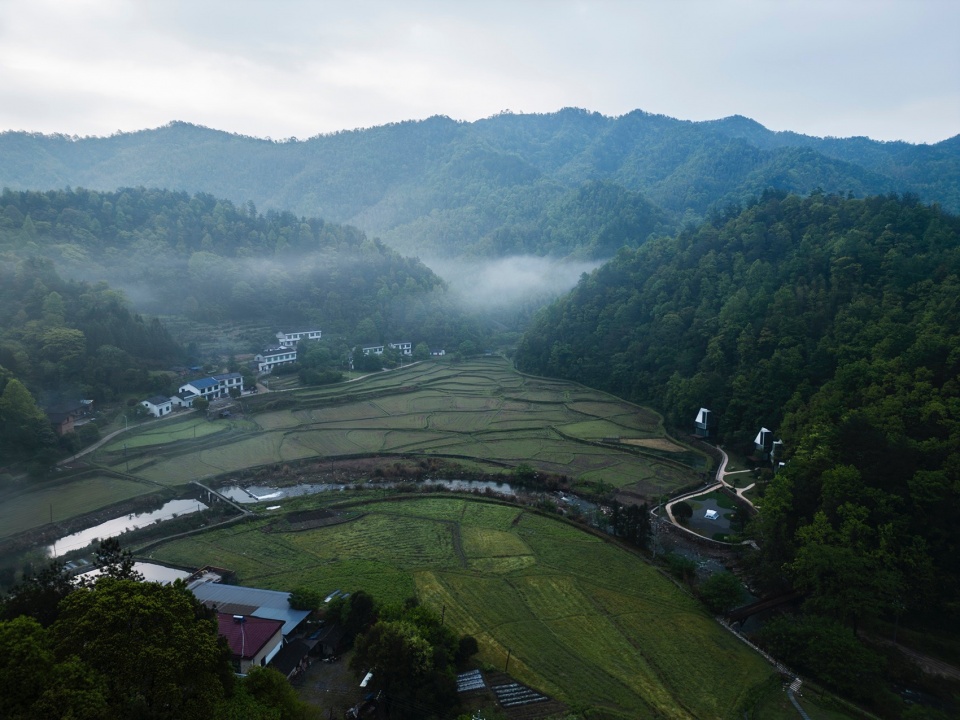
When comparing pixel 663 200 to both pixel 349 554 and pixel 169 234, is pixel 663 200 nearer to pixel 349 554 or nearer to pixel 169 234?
pixel 169 234

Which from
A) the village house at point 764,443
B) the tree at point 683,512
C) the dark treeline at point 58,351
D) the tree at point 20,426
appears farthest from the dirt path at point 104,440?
the village house at point 764,443

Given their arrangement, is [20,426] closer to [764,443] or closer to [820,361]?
[764,443]

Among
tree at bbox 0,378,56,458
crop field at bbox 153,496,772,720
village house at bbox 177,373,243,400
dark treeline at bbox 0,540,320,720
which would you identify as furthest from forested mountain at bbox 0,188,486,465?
dark treeline at bbox 0,540,320,720

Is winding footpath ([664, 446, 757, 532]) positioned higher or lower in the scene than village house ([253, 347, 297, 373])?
lower

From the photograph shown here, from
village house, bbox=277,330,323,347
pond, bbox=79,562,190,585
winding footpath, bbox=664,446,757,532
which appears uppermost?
village house, bbox=277,330,323,347

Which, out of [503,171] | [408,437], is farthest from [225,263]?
[503,171]

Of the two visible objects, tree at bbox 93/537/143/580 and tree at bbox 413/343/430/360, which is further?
tree at bbox 413/343/430/360

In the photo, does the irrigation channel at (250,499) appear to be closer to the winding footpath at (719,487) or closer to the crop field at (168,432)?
the winding footpath at (719,487)

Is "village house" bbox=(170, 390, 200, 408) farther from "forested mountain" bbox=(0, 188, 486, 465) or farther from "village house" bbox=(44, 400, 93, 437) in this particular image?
"village house" bbox=(44, 400, 93, 437)
